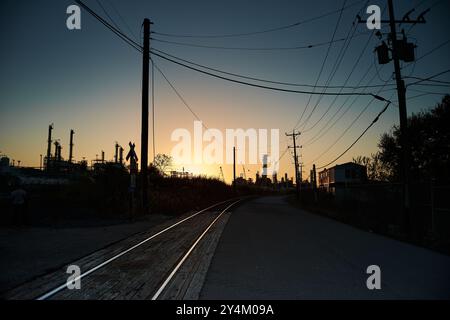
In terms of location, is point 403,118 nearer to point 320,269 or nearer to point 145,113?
point 320,269

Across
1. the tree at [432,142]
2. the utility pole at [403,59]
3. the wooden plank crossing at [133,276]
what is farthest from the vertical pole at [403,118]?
the tree at [432,142]

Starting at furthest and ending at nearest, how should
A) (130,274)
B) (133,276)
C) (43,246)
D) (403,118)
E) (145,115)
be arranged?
1. (145,115)
2. (403,118)
3. (43,246)
4. (130,274)
5. (133,276)

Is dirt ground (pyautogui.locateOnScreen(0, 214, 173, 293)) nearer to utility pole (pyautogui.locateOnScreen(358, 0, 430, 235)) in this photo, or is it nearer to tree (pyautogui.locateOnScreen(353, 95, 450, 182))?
utility pole (pyautogui.locateOnScreen(358, 0, 430, 235))

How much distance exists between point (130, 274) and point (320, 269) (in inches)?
169

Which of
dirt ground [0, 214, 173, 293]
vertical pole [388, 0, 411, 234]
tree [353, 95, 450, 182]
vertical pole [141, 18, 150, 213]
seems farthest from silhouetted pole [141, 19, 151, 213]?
tree [353, 95, 450, 182]

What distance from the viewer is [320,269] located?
7270 mm

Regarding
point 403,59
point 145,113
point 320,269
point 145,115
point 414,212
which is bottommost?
point 320,269

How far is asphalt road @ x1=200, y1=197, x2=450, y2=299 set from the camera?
5.65 m

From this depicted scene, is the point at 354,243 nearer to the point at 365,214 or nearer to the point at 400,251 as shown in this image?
the point at 400,251

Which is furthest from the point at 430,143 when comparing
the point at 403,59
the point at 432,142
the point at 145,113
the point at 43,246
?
the point at 43,246

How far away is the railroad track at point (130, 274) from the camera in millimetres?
5488

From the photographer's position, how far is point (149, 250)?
9.52 metres

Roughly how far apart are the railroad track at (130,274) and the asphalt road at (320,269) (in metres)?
0.68

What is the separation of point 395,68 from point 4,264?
1715 cm
